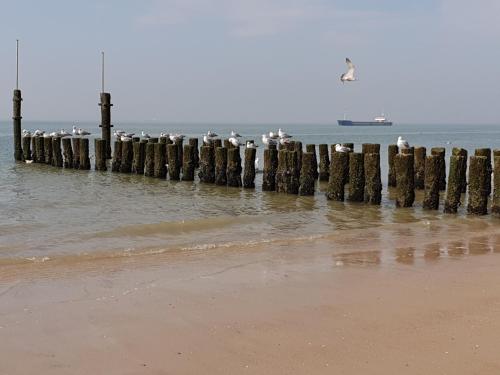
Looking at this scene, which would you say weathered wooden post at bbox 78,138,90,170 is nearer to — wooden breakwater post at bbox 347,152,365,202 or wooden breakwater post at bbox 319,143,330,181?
wooden breakwater post at bbox 319,143,330,181

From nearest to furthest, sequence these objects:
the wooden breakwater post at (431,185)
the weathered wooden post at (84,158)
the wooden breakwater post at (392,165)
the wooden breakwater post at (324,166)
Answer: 1. the wooden breakwater post at (431,185)
2. the wooden breakwater post at (392,165)
3. the wooden breakwater post at (324,166)
4. the weathered wooden post at (84,158)

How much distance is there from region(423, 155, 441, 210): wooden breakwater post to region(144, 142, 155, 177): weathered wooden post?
930 centimetres

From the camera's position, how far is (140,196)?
16.5m

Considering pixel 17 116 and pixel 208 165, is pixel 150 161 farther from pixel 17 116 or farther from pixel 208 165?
pixel 17 116

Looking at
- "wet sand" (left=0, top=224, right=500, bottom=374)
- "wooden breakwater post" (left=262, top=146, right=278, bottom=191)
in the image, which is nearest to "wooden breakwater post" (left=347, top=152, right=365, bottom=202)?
"wooden breakwater post" (left=262, top=146, right=278, bottom=191)

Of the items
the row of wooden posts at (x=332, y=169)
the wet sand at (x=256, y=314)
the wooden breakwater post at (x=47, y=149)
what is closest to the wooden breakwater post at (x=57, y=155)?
the row of wooden posts at (x=332, y=169)

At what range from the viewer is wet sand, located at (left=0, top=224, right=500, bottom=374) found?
479 cm

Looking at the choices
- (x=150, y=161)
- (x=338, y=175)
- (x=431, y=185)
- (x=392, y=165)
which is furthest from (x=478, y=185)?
(x=150, y=161)

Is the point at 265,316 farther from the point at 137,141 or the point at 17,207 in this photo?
Result: the point at 137,141

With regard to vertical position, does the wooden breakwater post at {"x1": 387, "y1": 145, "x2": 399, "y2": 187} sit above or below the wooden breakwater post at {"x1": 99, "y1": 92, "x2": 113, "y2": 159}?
below

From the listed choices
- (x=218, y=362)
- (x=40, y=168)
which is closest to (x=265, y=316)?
(x=218, y=362)

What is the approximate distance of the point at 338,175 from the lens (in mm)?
14852

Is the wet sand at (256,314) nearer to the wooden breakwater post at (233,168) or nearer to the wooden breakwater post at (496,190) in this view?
the wooden breakwater post at (496,190)

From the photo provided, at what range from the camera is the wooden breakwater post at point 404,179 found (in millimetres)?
13789
